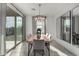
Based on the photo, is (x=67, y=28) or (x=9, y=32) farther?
(x=67, y=28)

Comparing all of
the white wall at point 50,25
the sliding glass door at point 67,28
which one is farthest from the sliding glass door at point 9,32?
the white wall at point 50,25

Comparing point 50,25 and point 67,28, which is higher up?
point 50,25

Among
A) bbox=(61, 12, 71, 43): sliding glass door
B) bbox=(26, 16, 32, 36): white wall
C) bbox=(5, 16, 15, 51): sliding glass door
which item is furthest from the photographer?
bbox=(26, 16, 32, 36): white wall

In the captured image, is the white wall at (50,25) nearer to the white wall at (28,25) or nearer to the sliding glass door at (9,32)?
the white wall at (28,25)

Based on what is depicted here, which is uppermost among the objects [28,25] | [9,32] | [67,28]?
[28,25]

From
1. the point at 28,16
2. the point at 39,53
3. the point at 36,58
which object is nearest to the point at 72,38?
the point at 39,53

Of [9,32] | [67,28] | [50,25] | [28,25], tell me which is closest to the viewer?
[9,32]

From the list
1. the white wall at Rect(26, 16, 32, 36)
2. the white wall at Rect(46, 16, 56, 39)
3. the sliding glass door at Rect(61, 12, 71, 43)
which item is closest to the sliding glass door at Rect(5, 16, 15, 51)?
the sliding glass door at Rect(61, 12, 71, 43)

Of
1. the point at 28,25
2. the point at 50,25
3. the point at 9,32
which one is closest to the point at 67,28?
the point at 9,32

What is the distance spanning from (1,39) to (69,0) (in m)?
2.99

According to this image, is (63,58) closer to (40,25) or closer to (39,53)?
(39,53)

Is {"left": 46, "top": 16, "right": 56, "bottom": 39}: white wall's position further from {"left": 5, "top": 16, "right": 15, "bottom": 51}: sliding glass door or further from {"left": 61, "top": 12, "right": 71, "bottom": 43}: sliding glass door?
{"left": 5, "top": 16, "right": 15, "bottom": 51}: sliding glass door

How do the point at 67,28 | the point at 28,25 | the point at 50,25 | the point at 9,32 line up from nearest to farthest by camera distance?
the point at 9,32 < the point at 67,28 < the point at 28,25 < the point at 50,25

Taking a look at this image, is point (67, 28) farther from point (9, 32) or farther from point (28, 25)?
point (28, 25)
